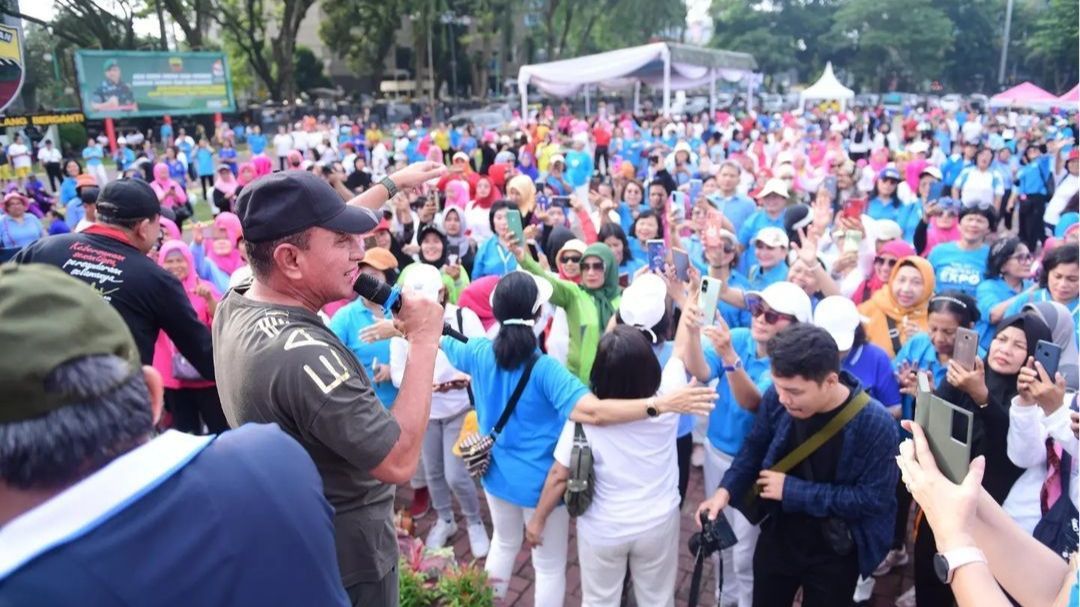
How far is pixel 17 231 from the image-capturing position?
7645 millimetres

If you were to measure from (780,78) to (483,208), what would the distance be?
67956mm

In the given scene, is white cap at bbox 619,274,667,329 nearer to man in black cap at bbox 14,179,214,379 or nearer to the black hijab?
the black hijab

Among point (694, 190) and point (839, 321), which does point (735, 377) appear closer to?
point (839, 321)

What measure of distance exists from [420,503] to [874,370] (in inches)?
114

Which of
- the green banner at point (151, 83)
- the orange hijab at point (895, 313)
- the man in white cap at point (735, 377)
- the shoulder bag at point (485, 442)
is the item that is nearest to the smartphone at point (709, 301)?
the man in white cap at point (735, 377)

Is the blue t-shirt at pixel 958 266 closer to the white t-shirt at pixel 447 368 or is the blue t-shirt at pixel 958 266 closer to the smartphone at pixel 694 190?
the smartphone at pixel 694 190

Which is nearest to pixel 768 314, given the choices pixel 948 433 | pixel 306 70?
pixel 948 433

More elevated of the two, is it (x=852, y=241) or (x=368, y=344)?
(x=852, y=241)

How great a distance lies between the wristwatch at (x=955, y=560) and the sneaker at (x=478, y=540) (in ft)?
9.79

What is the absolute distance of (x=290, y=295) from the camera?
191 centimetres

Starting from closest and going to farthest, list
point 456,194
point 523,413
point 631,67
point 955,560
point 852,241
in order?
1. point 955,560
2. point 523,413
3. point 852,241
4. point 456,194
5. point 631,67

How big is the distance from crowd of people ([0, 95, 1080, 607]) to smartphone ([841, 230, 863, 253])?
0.04 meters

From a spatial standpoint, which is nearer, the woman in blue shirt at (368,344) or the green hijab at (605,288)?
the woman in blue shirt at (368,344)

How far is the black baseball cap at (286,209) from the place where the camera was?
1.80m
